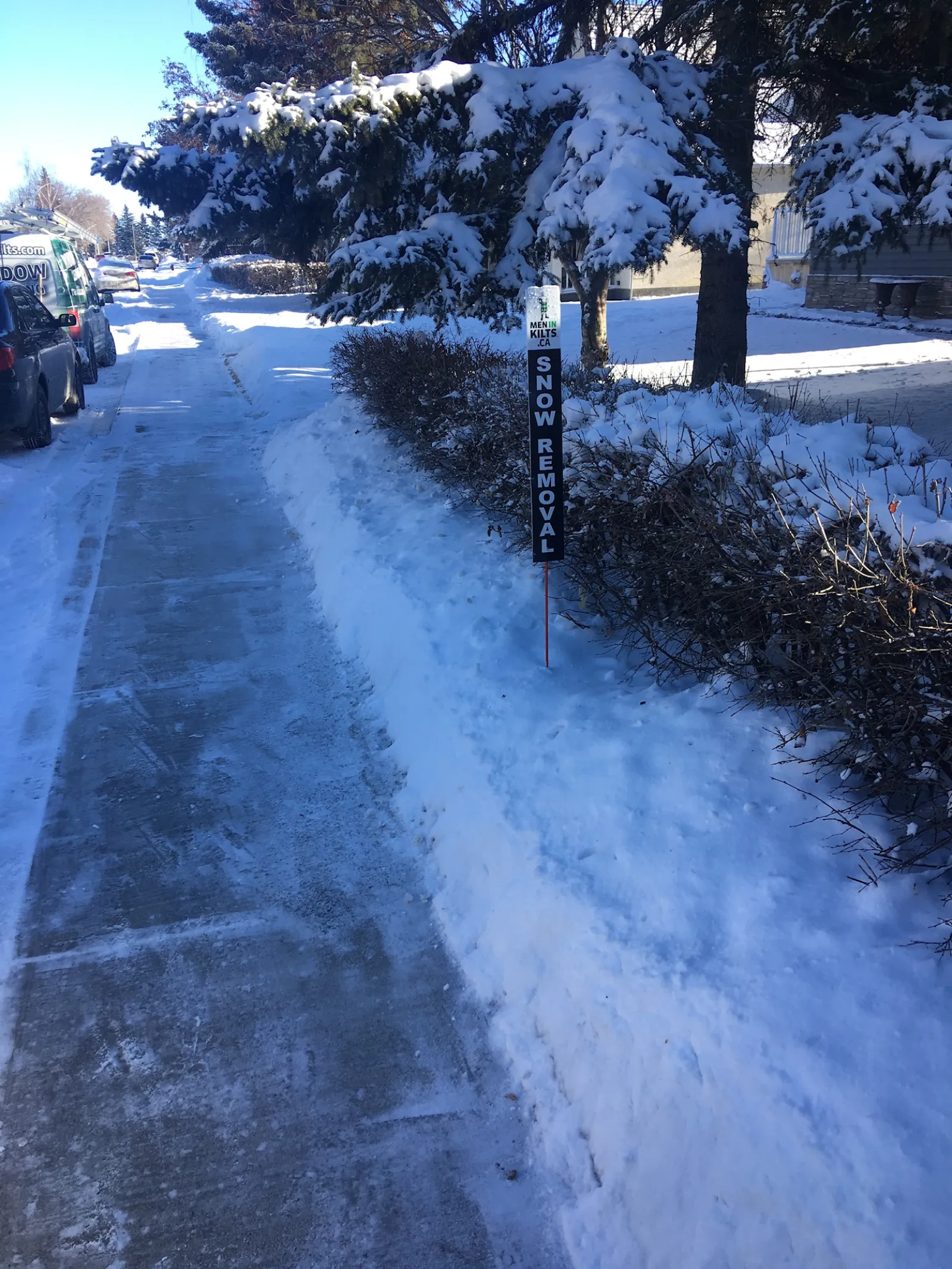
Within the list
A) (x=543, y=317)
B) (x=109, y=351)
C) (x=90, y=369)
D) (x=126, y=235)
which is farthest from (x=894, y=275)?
(x=126, y=235)

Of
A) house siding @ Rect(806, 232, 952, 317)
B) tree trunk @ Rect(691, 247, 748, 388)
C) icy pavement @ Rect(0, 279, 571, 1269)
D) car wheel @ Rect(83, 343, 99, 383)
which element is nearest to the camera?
icy pavement @ Rect(0, 279, 571, 1269)

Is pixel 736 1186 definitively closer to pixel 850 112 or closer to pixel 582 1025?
pixel 582 1025

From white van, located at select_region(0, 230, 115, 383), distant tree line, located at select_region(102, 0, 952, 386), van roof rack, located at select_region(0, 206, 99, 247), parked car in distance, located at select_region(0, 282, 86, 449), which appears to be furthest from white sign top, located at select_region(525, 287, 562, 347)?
van roof rack, located at select_region(0, 206, 99, 247)

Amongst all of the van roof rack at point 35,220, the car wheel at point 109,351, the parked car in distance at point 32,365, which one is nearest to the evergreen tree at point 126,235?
the van roof rack at point 35,220

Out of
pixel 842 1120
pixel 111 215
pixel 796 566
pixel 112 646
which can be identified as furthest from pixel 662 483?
pixel 111 215

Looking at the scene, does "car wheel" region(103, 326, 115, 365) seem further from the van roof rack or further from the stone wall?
the stone wall

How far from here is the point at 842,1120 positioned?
231 centimetres

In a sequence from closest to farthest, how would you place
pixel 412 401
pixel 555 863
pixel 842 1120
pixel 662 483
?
pixel 842 1120 < pixel 555 863 < pixel 662 483 < pixel 412 401

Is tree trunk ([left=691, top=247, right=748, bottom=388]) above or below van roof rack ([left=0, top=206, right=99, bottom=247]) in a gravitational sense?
below

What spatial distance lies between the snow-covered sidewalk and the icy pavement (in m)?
0.22

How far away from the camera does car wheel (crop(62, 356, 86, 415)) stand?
1295cm

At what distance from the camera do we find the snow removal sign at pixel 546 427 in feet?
14.9

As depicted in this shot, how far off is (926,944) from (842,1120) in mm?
632

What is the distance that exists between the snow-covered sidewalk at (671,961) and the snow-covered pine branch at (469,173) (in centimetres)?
445
